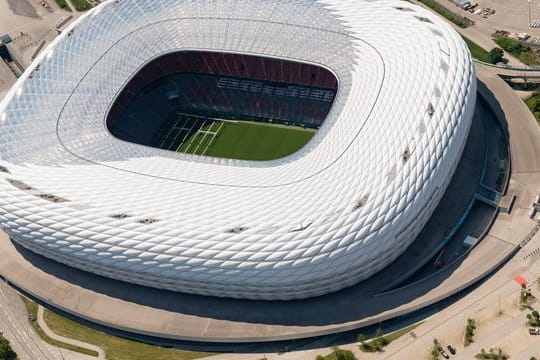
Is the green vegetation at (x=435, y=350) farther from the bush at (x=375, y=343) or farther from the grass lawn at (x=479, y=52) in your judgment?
the grass lawn at (x=479, y=52)

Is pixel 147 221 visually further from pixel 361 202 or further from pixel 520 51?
pixel 520 51

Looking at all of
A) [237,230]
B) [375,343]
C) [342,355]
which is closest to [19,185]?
[237,230]

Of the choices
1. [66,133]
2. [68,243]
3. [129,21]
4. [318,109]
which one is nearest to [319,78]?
[318,109]

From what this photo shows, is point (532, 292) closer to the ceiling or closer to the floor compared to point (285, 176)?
closer to the floor

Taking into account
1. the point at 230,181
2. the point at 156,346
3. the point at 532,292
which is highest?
the point at 230,181

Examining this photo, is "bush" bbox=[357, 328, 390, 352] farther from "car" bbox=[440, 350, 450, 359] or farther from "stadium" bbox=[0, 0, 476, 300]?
"stadium" bbox=[0, 0, 476, 300]

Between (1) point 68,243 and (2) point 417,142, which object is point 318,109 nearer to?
(2) point 417,142
